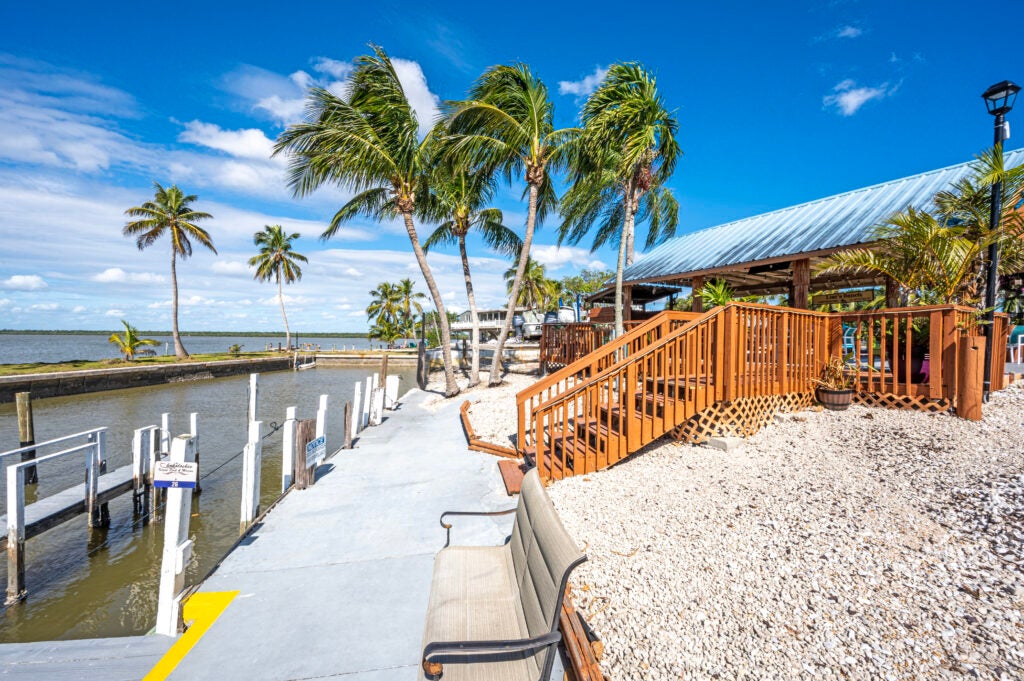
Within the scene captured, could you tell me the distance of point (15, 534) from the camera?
4.75 metres

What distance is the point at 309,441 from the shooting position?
231 inches

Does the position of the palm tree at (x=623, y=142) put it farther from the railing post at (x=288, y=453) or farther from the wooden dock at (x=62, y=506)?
the wooden dock at (x=62, y=506)

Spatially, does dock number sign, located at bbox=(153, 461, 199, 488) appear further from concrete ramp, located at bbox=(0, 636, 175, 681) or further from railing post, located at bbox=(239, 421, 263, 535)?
railing post, located at bbox=(239, 421, 263, 535)

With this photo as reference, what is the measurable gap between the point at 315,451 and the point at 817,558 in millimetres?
5588

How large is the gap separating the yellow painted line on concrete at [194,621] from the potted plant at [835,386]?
24.4 feet

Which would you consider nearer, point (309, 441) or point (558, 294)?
point (309, 441)

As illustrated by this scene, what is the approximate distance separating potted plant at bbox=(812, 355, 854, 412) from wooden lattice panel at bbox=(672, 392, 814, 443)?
0.97 m

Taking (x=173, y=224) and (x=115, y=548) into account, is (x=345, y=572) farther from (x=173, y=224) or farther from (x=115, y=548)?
(x=173, y=224)

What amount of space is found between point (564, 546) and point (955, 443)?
5.26m

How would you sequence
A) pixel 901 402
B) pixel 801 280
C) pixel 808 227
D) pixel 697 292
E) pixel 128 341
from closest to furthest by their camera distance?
pixel 901 402 → pixel 801 280 → pixel 808 227 → pixel 697 292 → pixel 128 341

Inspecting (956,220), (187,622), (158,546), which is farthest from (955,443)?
(158,546)

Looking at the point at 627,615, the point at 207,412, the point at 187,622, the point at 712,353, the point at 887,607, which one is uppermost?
the point at 712,353

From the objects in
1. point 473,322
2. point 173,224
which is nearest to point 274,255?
point 173,224

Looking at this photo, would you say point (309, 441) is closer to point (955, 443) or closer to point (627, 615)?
point (627, 615)
